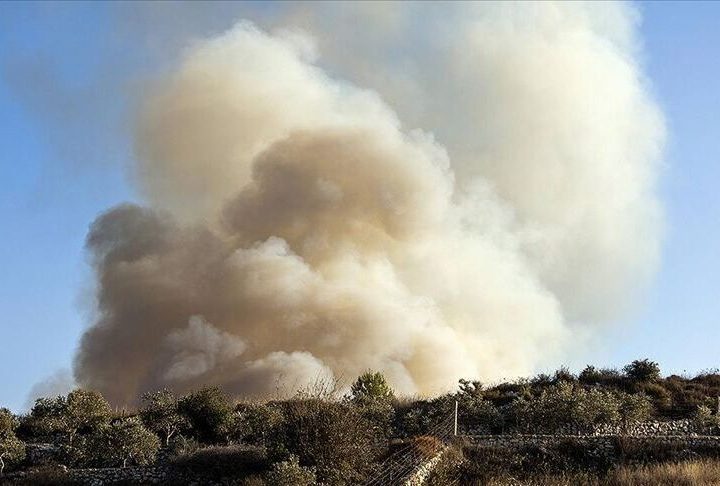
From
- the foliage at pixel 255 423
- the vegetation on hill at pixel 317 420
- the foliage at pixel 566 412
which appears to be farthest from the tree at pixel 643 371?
the foliage at pixel 255 423

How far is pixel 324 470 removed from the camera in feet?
72.0

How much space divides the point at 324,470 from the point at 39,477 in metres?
9.61

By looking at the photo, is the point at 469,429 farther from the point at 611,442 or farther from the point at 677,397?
the point at 677,397

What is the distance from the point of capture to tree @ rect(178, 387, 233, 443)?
1251 inches

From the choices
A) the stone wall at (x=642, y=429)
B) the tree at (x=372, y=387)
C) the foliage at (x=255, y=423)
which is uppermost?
the tree at (x=372, y=387)

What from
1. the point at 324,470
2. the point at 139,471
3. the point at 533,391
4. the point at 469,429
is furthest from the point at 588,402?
the point at 139,471

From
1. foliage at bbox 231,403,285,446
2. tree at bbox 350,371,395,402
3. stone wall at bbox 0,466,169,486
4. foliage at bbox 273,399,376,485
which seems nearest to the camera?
foliage at bbox 273,399,376,485

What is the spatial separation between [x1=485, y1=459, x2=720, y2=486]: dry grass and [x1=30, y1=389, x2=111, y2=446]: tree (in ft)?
58.3

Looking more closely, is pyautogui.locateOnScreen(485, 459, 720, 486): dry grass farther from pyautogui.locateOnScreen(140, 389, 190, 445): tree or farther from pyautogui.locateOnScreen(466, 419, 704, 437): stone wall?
pyautogui.locateOnScreen(140, 389, 190, 445): tree

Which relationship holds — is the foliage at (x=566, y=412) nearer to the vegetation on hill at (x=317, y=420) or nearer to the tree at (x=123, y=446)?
the vegetation on hill at (x=317, y=420)

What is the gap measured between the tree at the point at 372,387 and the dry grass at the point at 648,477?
15912mm

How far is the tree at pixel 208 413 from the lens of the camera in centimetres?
3177

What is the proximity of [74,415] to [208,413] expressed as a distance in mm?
5408

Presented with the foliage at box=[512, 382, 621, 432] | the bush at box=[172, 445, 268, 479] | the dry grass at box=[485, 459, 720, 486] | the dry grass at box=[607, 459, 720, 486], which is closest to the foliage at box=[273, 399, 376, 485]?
the bush at box=[172, 445, 268, 479]
